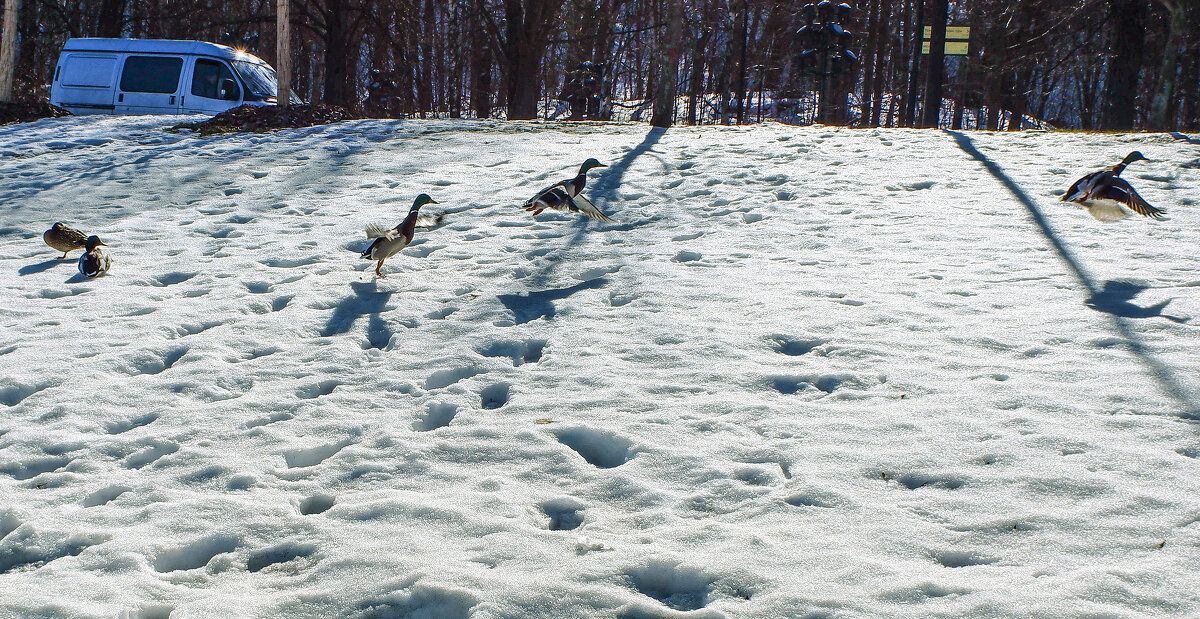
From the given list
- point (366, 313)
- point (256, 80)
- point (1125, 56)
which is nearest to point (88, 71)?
point (256, 80)

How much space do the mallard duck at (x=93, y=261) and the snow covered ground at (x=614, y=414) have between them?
0.45 ft

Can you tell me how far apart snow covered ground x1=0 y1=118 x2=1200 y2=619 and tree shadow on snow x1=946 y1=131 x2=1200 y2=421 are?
0.11 ft

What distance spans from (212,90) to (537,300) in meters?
15.0

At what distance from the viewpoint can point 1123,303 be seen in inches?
215

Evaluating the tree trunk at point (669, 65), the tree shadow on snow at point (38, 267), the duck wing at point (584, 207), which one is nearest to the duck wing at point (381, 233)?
the duck wing at point (584, 207)

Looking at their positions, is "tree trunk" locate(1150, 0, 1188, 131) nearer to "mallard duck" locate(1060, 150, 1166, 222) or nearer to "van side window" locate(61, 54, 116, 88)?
"mallard duck" locate(1060, 150, 1166, 222)

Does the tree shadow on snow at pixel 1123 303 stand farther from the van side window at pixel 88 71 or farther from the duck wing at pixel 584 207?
the van side window at pixel 88 71

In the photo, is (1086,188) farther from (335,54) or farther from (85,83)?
(335,54)

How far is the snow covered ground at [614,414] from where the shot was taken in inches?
107

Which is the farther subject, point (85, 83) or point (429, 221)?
point (85, 83)

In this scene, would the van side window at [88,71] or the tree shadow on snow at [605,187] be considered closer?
the tree shadow on snow at [605,187]

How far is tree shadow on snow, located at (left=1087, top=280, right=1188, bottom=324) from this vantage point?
520 centimetres

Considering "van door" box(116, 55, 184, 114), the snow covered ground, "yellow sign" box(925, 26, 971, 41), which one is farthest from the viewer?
"van door" box(116, 55, 184, 114)

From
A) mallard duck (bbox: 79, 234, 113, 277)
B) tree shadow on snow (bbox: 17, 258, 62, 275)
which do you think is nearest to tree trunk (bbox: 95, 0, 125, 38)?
tree shadow on snow (bbox: 17, 258, 62, 275)
